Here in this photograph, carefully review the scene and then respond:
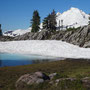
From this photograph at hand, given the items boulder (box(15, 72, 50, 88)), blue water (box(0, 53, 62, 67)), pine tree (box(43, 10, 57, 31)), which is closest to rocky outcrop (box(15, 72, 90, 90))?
boulder (box(15, 72, 50, 88))

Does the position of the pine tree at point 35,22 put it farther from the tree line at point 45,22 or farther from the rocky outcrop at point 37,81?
the rocky outcrop at point 37,81

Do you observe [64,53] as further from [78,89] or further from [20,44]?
[78,89]

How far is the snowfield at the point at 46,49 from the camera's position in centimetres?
4397

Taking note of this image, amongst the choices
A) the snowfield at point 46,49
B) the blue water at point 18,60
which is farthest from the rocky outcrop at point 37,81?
the snowfield at point 46,49

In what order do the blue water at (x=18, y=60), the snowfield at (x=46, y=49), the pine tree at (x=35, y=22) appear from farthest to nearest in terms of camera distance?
the pine tree at (x=35, y=22)
the snowfield at (x=46, y=49)
the blue water at (x=18, y=60)

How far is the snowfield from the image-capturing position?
44.0 m

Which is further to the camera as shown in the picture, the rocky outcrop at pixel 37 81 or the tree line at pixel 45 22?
Answer: the tree line at pixel 45 22

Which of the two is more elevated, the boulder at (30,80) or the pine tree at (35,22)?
the pine tree at (35,22)

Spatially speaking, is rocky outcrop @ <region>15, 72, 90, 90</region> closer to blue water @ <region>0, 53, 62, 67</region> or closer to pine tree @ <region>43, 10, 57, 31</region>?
blue water @ <region>0, 53, 62, 67</region>

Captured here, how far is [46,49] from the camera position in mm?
49031

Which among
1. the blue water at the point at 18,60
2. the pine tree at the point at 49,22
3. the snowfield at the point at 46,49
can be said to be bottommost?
the blue water at the point at 18,60

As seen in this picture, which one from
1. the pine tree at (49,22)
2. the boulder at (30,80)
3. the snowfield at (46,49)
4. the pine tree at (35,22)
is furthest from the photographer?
the pine tree at (35,22)

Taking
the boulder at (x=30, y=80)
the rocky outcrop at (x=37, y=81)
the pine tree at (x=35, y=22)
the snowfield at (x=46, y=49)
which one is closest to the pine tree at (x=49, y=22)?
the pine tree at (x=35, y=22)

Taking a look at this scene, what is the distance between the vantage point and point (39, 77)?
1374cm
